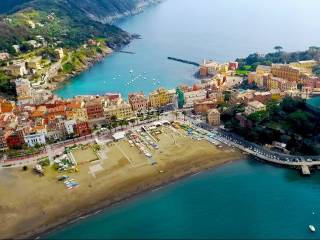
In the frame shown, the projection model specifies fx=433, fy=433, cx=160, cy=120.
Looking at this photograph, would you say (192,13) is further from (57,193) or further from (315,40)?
(57,193)

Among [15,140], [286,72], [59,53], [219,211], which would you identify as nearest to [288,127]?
[219,211]

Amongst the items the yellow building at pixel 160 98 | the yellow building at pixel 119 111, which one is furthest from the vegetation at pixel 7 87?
the yellow building at pixel 160 98

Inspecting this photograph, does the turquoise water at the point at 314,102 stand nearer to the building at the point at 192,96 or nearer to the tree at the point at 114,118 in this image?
the building at the point at 192,96

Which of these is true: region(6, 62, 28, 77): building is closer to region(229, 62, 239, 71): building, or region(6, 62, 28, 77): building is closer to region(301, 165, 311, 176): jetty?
region(229, 62, 239, 71): building

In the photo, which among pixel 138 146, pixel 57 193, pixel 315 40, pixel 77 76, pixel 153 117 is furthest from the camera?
pixel 315 40

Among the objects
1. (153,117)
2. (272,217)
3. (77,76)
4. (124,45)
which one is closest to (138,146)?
(153,117)

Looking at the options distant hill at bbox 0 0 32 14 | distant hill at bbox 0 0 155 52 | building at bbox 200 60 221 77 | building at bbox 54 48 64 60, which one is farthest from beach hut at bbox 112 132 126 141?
distant hill at bbox 0 0 32 14

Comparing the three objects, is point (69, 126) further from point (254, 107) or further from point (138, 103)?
point (254, 107)
